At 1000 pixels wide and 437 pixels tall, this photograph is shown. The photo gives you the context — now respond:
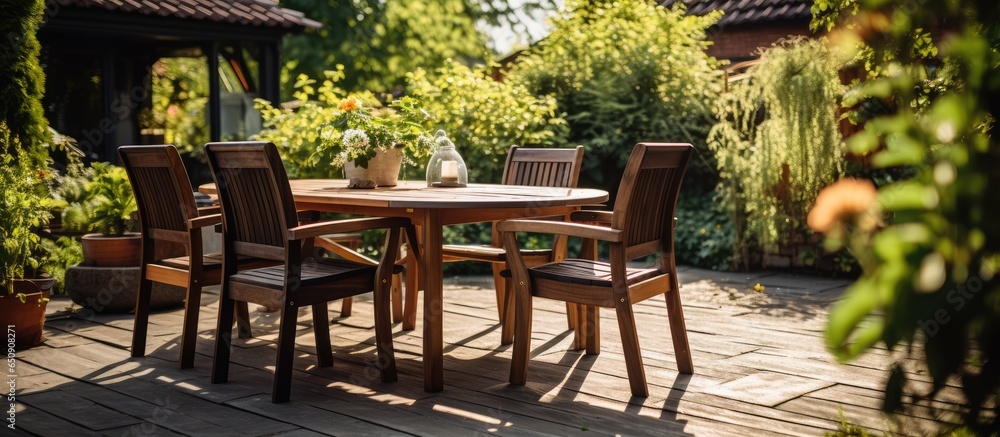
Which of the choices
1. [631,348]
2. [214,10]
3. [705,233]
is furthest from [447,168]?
[214,10]

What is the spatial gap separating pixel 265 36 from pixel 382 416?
783 cm

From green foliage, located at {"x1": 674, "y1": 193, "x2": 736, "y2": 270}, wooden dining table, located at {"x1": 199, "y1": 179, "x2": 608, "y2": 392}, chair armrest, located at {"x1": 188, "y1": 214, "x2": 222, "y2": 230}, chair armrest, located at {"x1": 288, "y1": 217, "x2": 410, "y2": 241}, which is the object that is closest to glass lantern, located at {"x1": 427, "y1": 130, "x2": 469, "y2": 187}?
wooden dining table, located at {"x1": 199, "y1": 179, "x2": 608, "y2": 392}

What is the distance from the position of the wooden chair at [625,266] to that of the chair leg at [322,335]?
0.89m

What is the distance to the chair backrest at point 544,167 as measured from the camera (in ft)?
16.5

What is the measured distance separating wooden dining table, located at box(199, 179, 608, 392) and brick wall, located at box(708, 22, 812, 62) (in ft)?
23.4

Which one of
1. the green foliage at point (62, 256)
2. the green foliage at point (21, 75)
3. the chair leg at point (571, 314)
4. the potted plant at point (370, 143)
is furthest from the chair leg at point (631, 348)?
the green foliage at point (62, 256)

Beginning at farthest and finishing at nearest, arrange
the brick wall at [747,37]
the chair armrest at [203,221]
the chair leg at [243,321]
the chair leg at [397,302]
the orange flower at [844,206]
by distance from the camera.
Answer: the brick wall at [747,37]
the chair leg at [397,302]
the chair leg at [243,321]
the chair armrest at [203,221]
the orange flower at [844,206]

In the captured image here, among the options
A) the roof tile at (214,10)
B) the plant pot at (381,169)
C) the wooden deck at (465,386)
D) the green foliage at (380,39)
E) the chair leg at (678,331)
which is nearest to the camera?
the wooden deck at (465,386)

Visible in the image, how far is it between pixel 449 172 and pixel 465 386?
1.35 metres

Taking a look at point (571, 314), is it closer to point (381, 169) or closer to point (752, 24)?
point (381, 169)

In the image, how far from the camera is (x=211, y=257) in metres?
4.39

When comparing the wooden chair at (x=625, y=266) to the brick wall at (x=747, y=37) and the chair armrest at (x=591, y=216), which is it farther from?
the brick wall at (x=747, y=37)

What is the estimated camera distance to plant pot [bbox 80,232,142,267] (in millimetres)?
5473

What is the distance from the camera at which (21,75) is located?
4.93 meters
